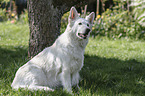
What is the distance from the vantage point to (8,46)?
20.5ft

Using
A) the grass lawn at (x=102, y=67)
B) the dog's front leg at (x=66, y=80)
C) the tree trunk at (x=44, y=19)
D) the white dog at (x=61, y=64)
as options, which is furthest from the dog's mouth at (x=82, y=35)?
the tree trunk at (x=44, y=19)

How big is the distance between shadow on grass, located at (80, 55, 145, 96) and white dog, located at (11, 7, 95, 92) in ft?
1.64

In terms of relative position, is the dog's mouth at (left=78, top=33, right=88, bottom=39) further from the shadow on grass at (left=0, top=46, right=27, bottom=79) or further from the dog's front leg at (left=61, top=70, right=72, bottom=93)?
the shadow on grass at (left=0, top=46, right=27, bottom=79)

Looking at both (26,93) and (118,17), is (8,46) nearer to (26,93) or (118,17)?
(26,93)

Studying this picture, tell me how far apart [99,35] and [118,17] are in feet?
4.94

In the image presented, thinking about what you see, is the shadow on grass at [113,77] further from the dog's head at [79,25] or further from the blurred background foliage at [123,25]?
the blurred background foliage at [123,25]

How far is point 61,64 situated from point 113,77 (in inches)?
59.7

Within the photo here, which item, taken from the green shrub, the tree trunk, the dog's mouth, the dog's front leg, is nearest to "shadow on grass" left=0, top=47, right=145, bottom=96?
the dog's front leg

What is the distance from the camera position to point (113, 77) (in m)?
4.05

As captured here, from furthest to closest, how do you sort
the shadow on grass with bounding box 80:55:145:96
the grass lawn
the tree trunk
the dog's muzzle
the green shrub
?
the green shrub < the tree trunk < the shadow on grass with bounding box 80:55:145:96 < the grass lawn < the dog's muzzle

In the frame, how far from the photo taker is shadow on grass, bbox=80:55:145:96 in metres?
3.39

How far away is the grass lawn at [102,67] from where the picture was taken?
3234 mm

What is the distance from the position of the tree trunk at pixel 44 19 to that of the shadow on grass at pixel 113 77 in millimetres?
1235

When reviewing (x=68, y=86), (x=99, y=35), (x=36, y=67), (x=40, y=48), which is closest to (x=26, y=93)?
(x=36, y=67)
